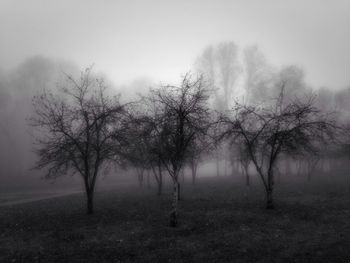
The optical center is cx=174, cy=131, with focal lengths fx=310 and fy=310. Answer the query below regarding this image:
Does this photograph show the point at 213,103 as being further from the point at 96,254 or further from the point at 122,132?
the point at 96,254

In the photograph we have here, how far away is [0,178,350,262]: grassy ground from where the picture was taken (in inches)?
446

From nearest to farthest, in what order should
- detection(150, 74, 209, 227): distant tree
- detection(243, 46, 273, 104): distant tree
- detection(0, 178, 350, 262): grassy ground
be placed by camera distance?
detection(0, 178, 350, 262): grassy ground → detection(150, 74, 209, 227): distant tree → detection(243, 46, 273, 104): distant tree

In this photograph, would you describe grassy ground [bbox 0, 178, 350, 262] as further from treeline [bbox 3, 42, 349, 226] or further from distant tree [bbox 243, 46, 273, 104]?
distant tree [bbox 243, 46, 273, 104]

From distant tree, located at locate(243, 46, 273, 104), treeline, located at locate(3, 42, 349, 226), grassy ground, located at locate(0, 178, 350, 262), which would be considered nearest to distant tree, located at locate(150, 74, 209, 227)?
treeline, located at locate(3, 42, 349, 226)

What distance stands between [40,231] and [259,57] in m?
52.4

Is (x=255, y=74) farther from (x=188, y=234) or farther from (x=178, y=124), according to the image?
(x=188, y=234)

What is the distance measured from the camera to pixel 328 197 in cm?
2327

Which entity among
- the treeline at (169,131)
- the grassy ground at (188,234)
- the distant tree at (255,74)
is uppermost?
the distant tree at (255,74)

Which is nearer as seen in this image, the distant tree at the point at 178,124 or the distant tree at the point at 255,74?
the distant tree at the point at 178,124

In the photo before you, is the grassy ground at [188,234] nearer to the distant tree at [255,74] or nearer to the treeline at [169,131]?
the treeline at [169,131]

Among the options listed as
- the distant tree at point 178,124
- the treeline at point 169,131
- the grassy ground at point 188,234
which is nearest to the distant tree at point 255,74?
the treeline at point 169,131

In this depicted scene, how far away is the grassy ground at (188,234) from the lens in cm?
1132

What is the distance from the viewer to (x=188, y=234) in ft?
46.7

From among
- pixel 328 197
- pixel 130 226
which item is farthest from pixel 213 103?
pixel 130 226
